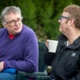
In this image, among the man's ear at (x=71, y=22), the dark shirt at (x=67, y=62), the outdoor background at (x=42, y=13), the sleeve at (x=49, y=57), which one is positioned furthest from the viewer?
the outdoor background at (x=42, y=13)

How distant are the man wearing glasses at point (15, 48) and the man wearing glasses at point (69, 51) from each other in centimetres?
60

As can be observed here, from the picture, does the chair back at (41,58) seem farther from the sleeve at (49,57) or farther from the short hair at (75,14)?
the short hair at (75,14)

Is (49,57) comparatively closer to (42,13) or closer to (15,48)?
(15,48)

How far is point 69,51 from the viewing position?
14.4 ft

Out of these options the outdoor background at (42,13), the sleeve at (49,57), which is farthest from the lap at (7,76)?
the outdoor background at (42,13)

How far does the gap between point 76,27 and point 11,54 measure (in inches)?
44.8

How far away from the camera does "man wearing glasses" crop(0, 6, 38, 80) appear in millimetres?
5090

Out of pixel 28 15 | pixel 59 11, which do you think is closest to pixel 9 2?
pixel 28 15

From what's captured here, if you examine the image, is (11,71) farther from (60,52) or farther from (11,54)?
(60,52)

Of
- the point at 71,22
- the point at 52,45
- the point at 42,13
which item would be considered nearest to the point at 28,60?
the point at 52,45

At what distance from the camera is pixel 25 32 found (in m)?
5.20

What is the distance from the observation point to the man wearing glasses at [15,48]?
16.7 ft

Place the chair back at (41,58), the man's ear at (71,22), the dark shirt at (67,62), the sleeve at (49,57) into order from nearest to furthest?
1. the dark shirt at (67,62)
2. the man's ear at (71,22)
3. the sleeve at (49,57)
4. the chair back at (41,58)

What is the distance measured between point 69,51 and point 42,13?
4218 mm
